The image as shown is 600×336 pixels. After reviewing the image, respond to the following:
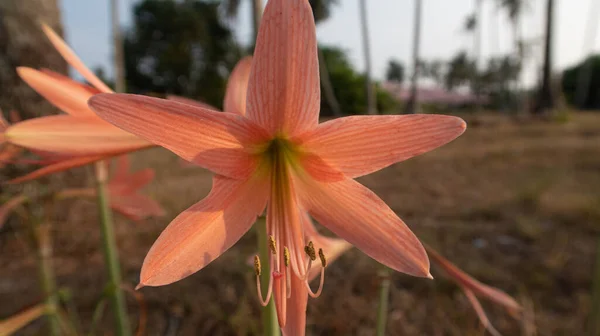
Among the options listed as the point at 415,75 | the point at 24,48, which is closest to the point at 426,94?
the point at 415,75

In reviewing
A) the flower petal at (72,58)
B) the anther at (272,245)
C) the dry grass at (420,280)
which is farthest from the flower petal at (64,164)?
the dry grass at (420,280)

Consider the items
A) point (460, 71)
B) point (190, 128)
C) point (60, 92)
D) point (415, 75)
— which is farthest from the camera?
point (460, 71)

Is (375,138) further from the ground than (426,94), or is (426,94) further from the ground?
(426,94)

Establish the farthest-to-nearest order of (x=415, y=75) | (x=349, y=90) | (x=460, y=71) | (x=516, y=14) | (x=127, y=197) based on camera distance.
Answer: (x=460, y=71), (x=516, y=14), (x=415, y=75), (x=349, y=90), (x=127, y=197)

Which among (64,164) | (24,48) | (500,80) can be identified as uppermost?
(500,80)

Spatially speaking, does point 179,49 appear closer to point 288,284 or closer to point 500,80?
point 288,284

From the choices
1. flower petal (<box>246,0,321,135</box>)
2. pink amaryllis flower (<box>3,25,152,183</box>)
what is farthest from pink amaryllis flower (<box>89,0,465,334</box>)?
pink amaryllis flower (<box>3,25,152,183</box>)

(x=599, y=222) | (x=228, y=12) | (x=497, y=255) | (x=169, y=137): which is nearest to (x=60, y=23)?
(x=169, y=137)

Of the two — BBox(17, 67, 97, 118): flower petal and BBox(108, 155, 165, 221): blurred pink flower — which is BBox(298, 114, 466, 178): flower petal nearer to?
BBox(17, 67, 97, 118): flower petal
